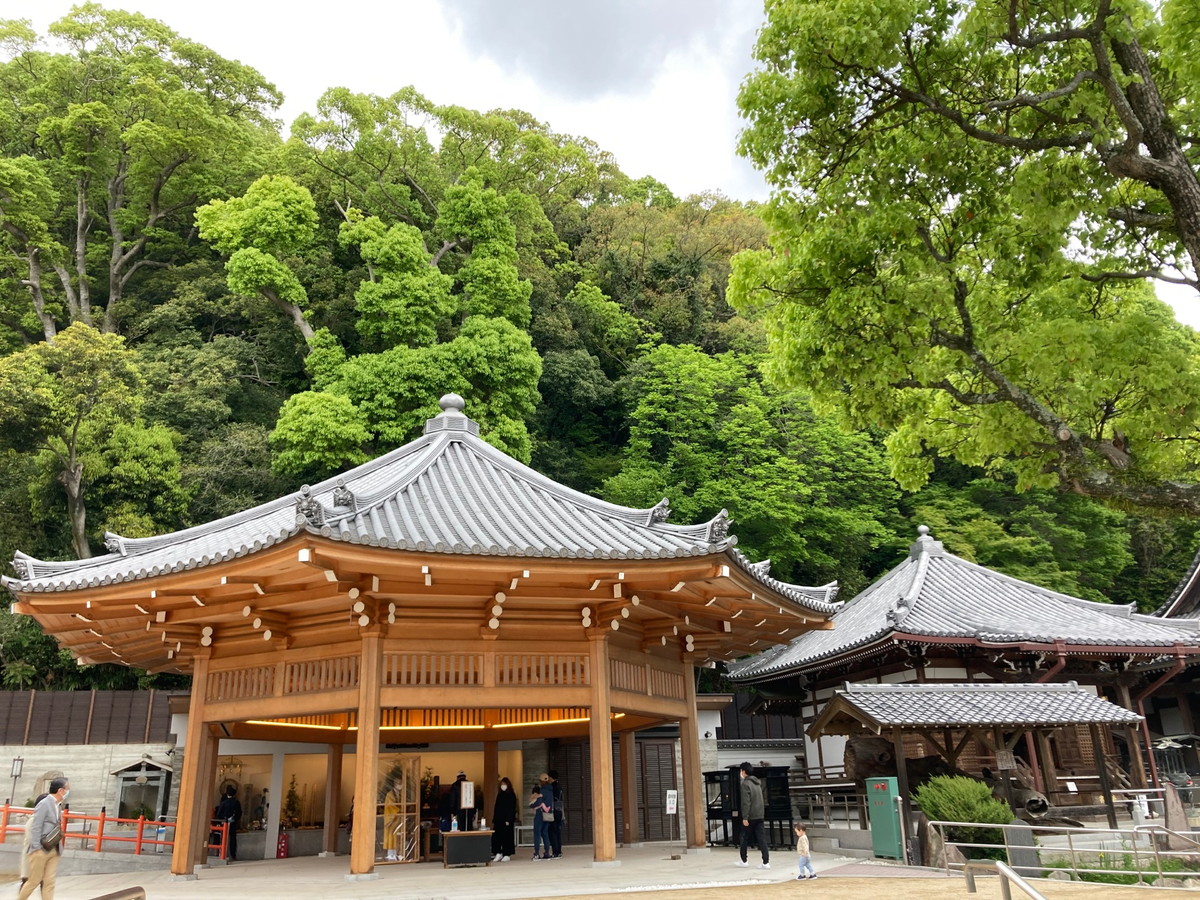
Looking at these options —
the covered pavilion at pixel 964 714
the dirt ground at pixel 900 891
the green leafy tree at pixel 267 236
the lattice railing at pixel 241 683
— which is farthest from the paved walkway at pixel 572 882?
the green leafy tree at pixel 267 236

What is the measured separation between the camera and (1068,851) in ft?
39.5

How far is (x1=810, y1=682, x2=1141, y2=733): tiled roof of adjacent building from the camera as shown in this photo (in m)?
14.7

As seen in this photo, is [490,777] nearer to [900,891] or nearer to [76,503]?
[900,891]

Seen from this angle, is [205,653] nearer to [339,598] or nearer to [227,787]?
[339,598]

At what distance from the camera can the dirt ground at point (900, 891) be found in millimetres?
9672

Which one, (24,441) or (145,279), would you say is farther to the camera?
(145,279)

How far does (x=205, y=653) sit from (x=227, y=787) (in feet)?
21.9

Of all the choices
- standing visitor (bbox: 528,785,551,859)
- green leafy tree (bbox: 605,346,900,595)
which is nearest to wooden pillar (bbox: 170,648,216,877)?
standing visitor (bbox: 528,785,551,859)

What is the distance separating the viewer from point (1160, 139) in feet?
29.1

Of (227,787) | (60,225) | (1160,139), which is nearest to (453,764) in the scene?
(227,787)

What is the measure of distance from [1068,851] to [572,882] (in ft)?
23.6

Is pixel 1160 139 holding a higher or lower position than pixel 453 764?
higher

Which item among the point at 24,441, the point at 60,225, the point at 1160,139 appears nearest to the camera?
the point at 1160,139

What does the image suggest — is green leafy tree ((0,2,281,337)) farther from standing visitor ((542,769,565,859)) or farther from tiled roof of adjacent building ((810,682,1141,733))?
tiled roof of adjacent building ((810,682,1141,733))
